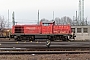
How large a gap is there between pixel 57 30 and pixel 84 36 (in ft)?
39.5

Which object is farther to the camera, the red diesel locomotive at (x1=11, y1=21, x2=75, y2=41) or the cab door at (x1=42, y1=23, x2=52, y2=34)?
the cab door at (x1=42, y1=23, x2=52, y2=34)

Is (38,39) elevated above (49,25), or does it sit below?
below

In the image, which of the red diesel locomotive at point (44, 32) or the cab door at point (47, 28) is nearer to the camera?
the red diesel locomotive at point (44, 32)

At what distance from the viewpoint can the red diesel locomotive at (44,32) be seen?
39.7 metres

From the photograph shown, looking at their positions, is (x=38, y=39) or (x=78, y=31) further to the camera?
(x=78, y=31)

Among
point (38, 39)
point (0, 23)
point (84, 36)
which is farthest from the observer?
point (0, 23)

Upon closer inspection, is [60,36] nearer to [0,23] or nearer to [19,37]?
[19,37]

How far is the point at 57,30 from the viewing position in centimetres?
4053

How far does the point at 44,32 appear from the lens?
40.3 m

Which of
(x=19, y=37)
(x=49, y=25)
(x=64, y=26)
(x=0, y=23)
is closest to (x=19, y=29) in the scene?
(x=19, y=37)

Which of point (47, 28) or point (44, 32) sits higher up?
point (47, 28)

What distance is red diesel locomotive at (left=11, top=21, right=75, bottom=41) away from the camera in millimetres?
39719

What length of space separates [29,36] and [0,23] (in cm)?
3908

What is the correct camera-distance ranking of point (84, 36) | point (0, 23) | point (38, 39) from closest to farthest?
point (38, 39) < point (84, 36) < point (0, 23)
